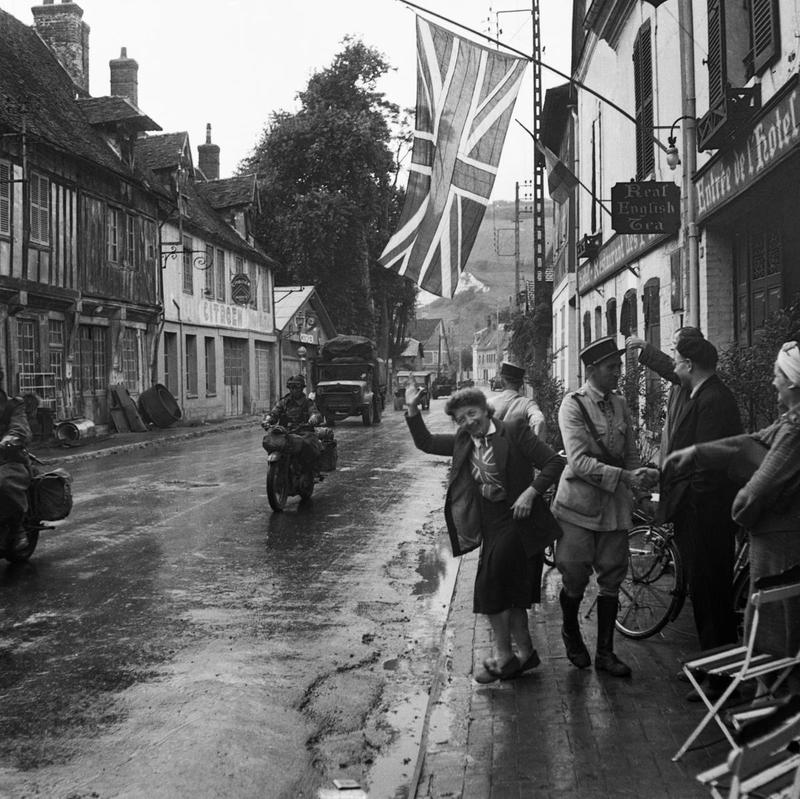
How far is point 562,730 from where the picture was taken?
4.21 meters

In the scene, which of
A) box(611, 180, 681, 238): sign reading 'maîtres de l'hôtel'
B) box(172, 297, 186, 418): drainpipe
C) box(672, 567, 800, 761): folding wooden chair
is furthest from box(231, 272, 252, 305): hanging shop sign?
box(672, 567, 800, 761): folding wooden chair

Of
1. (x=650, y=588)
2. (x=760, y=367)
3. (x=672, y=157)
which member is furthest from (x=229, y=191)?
(x=650, y=588)

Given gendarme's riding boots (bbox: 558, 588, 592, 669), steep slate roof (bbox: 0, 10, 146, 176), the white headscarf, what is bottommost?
gendarme's riding boots (bbox: 558, 588, 592, 669)

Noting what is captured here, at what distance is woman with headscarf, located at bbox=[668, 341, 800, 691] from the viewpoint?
12.4 ft

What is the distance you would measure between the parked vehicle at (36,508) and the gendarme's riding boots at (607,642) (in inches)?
197

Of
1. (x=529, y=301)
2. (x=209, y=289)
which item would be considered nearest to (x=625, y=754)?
(x=209, y=289)

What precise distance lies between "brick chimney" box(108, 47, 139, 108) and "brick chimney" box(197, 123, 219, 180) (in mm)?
11720

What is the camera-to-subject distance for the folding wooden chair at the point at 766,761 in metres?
2.36

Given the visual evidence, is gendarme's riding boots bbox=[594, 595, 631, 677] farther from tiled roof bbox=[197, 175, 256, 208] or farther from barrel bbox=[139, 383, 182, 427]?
tiled roof bbox=[197, 175, 256, 208]

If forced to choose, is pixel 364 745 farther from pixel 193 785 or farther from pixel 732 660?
pixel 732 660

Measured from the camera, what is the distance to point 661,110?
46.2 feet

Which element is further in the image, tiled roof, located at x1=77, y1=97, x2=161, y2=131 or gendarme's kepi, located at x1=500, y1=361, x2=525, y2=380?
tiled roof, located at x1=77, y1=97, x2=161, y2=131

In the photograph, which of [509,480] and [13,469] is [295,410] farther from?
[509,480]

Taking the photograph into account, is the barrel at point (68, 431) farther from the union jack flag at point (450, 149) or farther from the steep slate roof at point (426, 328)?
the steep slate roof at point (426, 328)
